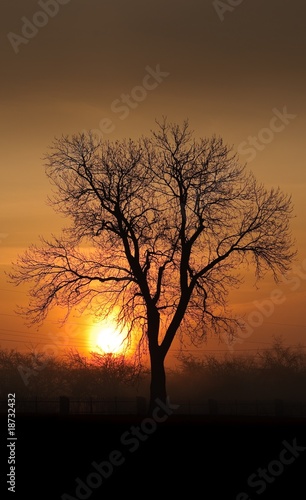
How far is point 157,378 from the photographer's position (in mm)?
39969

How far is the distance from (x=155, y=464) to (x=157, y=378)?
2137 centimetres

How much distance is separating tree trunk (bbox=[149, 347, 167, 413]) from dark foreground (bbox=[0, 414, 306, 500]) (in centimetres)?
1467

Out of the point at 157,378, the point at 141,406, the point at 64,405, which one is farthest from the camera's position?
the point at 157,378

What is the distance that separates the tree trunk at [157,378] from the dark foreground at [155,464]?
14.7 m

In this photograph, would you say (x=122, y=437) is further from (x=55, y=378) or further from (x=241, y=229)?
(x=55, y=378)

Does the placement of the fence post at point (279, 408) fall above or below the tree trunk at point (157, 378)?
below

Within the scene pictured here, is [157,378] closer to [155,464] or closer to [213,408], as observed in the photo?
[213,408]

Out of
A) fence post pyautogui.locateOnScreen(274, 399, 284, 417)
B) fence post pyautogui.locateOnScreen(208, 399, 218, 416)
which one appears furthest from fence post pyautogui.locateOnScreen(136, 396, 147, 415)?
fence post pyautogui.locateOnScreen(274, 399, 284, 417)

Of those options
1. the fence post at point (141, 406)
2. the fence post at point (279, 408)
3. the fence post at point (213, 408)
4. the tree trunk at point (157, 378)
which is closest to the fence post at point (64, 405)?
the fence post at point (141, 406)

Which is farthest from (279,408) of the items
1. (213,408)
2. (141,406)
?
(141,406)

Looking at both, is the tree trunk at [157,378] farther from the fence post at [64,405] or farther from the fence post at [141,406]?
the fence post at [64,405]

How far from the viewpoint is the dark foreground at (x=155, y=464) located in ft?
52.4

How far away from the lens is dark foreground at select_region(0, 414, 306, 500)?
1596 centimetres

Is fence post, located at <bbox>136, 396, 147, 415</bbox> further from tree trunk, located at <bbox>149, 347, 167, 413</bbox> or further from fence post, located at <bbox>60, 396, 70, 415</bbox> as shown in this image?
fence post, located at <bbox>60, 396, 70, 415</bbox>
